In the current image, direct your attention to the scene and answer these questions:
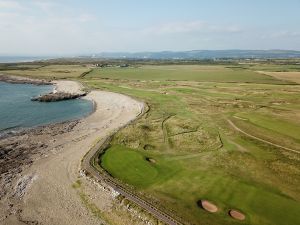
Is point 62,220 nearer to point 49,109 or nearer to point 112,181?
point 112,181

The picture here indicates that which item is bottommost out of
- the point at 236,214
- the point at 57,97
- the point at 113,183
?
the point at 57,97

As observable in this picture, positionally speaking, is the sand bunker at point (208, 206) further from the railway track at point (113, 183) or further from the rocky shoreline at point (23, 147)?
the rocky shoreline at point (23, 147)

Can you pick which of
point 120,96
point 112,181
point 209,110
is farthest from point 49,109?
point 112,181

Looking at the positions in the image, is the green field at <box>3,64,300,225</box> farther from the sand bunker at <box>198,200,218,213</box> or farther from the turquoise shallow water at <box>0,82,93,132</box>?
the turquoise shallow water at <box>0,82,93,132</box>

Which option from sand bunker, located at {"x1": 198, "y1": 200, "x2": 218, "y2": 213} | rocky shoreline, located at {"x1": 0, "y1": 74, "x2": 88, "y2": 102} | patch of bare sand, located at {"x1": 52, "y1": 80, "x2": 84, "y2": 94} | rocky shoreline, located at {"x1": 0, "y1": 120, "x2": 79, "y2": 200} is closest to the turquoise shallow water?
rocky shoreline, located at {"x1": 0, "y1": 74, "x2": 88, "y2": 102}

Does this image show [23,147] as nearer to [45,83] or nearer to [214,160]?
[214,160]

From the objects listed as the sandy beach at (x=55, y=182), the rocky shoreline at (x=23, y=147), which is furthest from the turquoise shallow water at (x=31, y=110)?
the sandy beach at (x=55, y=182)

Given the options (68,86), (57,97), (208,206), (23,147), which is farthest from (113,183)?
(68,86)
